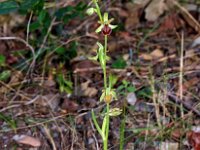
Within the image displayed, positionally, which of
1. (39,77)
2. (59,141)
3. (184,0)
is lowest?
(59,141)

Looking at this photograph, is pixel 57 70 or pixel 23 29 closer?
pixel 57 70

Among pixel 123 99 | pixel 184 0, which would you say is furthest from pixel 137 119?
pixel 184 0

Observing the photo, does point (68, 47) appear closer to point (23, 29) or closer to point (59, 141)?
point (23, 29)

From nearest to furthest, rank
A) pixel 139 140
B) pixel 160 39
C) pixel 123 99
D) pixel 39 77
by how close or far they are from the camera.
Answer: pixel 139 140 → pixel 123 99 → pixel 39 77 → pixel 160 39

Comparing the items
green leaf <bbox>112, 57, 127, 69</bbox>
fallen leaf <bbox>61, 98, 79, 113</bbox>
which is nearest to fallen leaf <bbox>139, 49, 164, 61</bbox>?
green leaf <bbox>112, 57, 127, 69</bbox>

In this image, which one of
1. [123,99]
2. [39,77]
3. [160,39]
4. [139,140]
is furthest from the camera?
[160,39]

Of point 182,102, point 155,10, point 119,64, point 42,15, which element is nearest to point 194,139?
point 182,102

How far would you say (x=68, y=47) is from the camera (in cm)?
215

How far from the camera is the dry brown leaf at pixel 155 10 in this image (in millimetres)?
2432

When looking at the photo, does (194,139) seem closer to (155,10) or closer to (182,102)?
(182,102)

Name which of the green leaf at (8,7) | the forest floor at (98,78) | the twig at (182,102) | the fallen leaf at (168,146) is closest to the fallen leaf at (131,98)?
the forest floor at (98,78)

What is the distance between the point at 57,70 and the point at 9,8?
1.23 ft

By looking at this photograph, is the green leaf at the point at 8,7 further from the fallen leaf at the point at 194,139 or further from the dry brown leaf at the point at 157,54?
the fallen leaf at the point at 194,139

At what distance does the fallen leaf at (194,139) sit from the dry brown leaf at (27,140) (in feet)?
1.71
